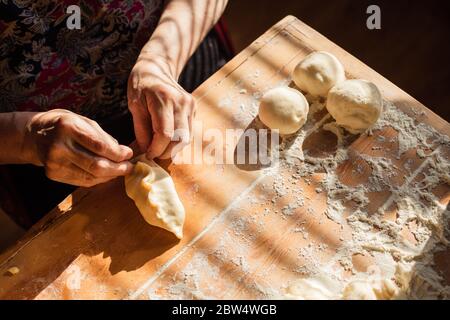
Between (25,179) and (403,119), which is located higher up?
(403,119)

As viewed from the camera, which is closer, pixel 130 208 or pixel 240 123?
pixel 130 208

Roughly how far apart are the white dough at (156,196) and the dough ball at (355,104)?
488 millimetres

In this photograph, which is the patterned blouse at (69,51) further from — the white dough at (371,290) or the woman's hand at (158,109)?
the white dough at (371,290)

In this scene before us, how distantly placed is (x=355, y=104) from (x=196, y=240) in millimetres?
542

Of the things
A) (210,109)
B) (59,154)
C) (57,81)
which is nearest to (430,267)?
(210,109)

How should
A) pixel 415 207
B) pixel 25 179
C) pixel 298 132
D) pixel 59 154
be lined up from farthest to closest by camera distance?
pixel 25 179 < pixel 298 132 < pixel 415 207 < pixel 59 154

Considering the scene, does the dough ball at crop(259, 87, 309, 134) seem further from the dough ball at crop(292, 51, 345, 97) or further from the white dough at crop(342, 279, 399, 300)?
the white dough at crop(342, 279, 399, 300)

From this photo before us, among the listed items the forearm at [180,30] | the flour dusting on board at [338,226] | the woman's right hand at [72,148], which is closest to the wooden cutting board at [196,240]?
the flour dusting on board at [338,226]

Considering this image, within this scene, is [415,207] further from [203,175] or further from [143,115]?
[143,115]

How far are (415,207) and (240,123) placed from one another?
51 centimetres

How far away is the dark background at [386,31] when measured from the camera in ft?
7.77

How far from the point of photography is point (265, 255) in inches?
45.1

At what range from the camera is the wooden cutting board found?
1.11m

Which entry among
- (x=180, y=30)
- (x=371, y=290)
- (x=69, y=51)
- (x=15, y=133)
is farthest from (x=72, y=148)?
(x=371, y=290)
